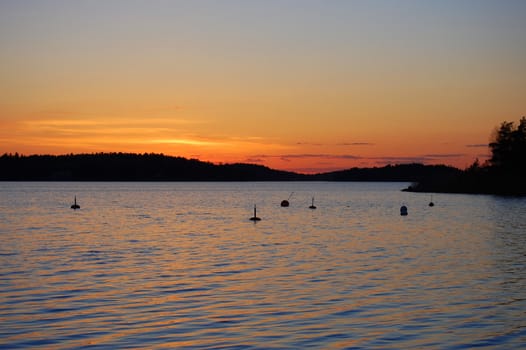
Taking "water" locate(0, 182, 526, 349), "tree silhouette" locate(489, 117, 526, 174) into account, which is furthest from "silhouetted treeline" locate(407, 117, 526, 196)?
"water" locate(0, 182, 526, 349)

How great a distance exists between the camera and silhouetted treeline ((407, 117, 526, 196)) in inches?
6211

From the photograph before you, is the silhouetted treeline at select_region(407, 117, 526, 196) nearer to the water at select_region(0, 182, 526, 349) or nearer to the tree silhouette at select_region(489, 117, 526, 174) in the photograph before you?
the tree silhouette at select_region(489, 117, 526, 174)

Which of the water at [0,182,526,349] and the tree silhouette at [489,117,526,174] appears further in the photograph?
the tree silhouette at [489,117,526,174]

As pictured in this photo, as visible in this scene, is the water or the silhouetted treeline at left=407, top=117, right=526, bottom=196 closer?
Answer: the water

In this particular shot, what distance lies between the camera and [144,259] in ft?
119

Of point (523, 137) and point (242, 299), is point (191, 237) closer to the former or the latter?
point (242, 299)

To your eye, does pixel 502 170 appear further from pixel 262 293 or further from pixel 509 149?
pixel 262 293

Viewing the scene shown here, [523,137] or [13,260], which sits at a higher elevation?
[523,137]

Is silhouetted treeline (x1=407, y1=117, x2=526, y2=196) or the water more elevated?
silhouetted treeline (x1=407, y1=117, x2=526, y2=196)

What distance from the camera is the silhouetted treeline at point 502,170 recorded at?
158 m

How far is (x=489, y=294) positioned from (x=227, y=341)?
12.1m

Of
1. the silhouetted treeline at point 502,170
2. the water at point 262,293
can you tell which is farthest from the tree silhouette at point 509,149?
the water at point 262,293

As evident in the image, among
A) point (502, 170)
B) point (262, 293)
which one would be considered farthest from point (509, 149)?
point (262, 293)

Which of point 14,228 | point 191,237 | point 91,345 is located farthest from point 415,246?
point 14,228
